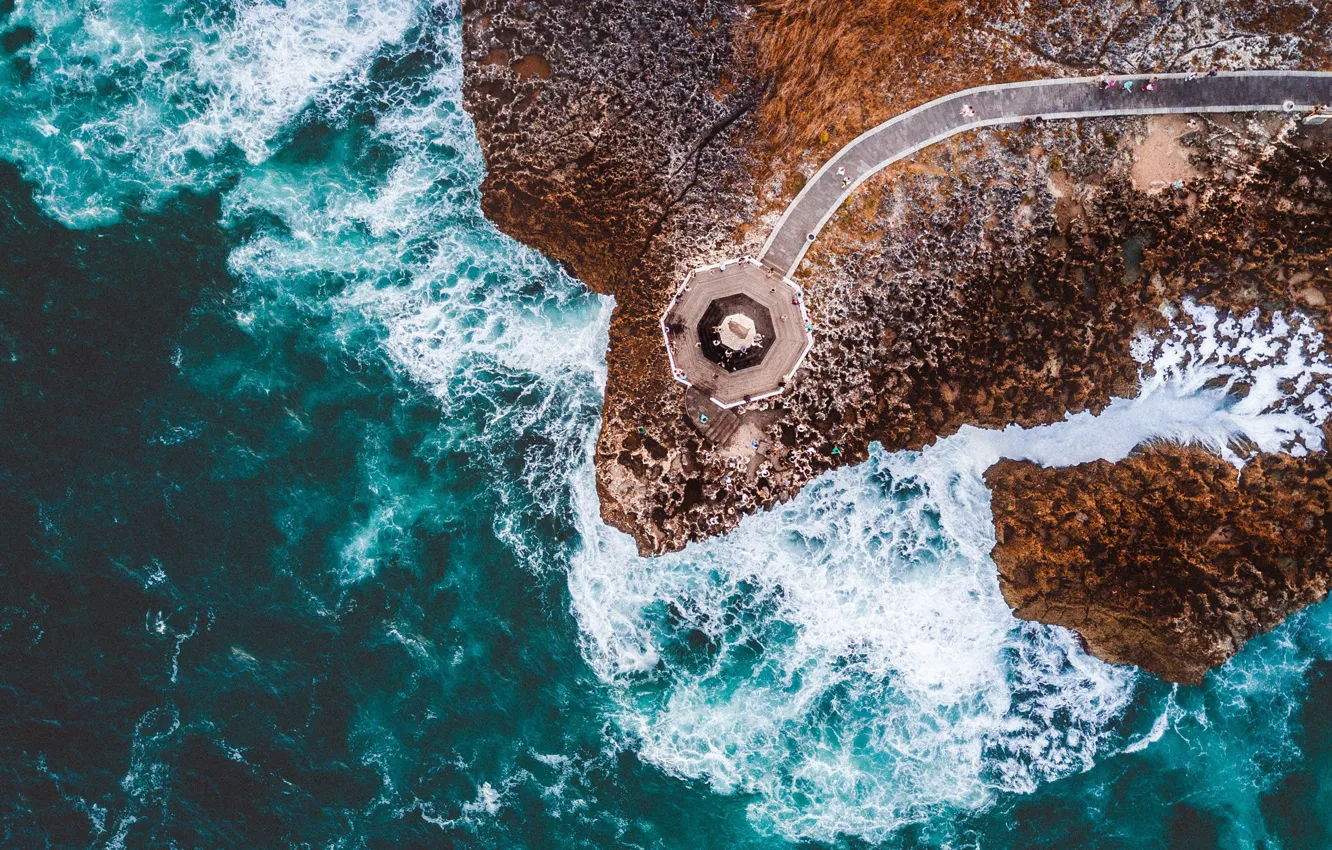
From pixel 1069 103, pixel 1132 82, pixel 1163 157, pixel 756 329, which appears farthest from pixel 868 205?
pixel 1163 157

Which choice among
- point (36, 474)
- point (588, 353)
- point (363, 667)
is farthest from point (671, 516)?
point (36, 474)

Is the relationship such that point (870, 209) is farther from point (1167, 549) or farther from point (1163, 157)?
point (1167, 549)

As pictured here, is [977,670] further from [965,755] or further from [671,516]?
[671,516]

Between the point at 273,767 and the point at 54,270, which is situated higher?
the point at 54,270

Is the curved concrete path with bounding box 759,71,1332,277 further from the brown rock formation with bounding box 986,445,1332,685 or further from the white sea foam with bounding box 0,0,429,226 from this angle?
the white sea foam with bounding box 0,0,429,226

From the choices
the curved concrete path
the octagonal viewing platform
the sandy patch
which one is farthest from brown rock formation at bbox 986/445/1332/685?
the curved concrete path

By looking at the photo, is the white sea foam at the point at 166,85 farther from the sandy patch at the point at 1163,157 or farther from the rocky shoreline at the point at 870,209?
the sandy patch at the point at 1163,157
